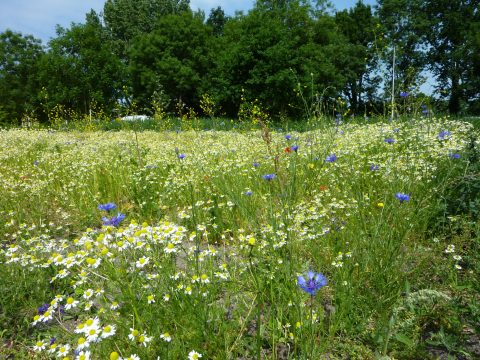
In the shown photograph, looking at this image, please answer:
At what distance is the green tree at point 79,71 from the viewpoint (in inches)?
1200

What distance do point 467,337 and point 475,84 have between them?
36.0 metres

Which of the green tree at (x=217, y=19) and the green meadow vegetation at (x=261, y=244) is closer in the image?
the green meadow vegetation at (x=261, y=244)

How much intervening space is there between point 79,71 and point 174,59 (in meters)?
9.47

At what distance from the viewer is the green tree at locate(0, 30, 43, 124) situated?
109 feet

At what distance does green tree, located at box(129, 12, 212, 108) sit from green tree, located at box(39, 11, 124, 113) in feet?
9.20

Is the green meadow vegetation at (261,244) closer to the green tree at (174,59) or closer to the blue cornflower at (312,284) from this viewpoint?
the blue cornflower at (312,284)

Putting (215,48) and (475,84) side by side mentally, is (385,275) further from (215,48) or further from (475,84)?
(215,48)

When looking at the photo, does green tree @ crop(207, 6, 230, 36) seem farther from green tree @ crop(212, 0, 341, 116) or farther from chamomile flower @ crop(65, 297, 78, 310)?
chamomile flower @ crop(65, 297, 78, 310)

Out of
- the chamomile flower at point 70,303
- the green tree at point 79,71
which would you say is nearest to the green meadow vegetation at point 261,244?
the chamomile flower at point 70,303

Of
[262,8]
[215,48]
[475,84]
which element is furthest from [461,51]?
[215,48]

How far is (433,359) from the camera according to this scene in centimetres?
169

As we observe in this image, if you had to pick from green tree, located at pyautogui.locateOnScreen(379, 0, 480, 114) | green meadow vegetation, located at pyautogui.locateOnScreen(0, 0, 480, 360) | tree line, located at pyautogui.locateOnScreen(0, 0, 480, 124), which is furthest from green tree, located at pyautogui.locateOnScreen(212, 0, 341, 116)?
green meadow vegetation, located at pyautogui.locateOnScreen(0, 0, 480, 360)

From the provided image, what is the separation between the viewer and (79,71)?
31.5 meters

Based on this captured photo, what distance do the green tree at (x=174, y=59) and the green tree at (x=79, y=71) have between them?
110 inches
